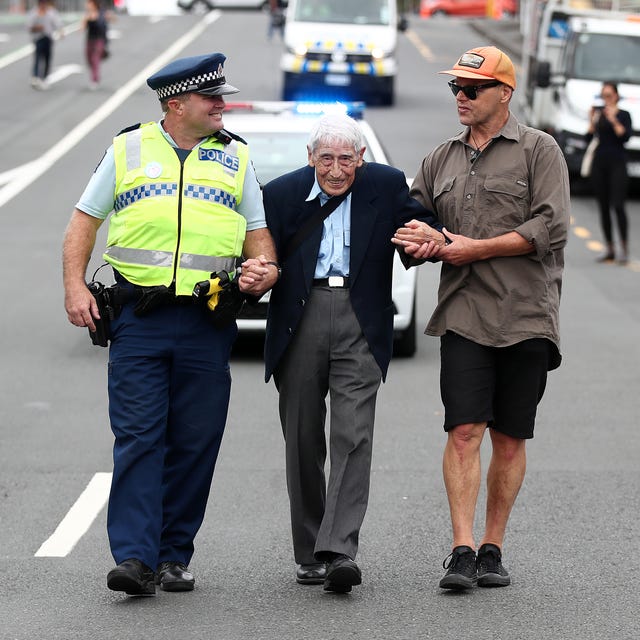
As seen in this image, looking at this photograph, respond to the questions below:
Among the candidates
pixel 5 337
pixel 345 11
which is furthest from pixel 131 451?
pixel 345 11

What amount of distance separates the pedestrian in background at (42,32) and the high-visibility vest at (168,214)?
84.4 feet

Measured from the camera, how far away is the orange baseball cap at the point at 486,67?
6.11 meters

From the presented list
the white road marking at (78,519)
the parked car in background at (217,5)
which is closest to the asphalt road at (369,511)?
the white road marking at (78,519)

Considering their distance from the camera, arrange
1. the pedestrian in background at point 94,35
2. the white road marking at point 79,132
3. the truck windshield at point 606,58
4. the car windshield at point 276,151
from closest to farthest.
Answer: the car windshield at point 276,151 < the white road marking at point 79,132 < the truck windshield at point 606,58 < the pedestrian in background at point 94,35

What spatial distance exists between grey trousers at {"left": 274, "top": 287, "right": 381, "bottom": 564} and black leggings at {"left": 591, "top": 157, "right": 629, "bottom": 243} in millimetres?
11184

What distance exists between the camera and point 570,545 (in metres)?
6.77

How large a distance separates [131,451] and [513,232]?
64.3 inches

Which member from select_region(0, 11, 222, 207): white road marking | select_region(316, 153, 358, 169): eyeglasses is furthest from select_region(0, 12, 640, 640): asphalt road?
select_region(0, 11, 222, 207): white road marking

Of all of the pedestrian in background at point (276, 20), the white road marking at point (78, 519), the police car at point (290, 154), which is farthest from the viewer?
the pedestrian in background at point (276, 20)

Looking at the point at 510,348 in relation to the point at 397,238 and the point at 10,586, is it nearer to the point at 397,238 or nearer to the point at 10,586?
the point at 397,238

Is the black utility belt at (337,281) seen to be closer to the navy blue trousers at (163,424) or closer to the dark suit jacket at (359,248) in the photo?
the dark suit jacket at (359,248)

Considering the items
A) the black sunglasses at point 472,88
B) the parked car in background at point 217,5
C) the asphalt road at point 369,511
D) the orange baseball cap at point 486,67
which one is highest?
the orange baseball cap at point 486,67

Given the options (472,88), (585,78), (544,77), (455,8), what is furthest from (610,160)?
(455,8)

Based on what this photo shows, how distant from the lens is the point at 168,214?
19.4ft
